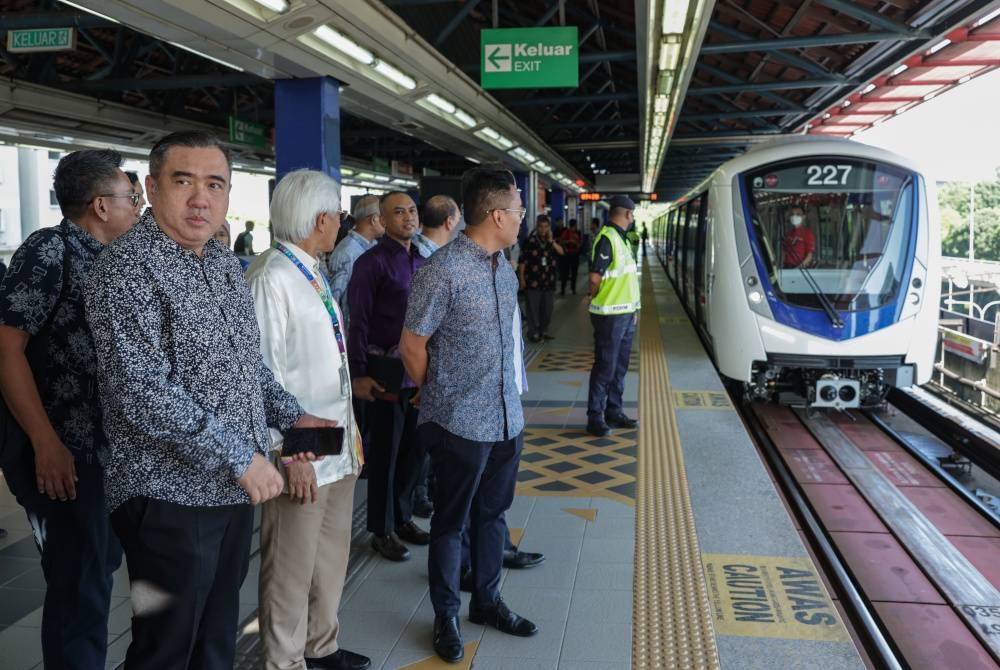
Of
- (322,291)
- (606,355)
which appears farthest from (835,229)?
(322,291)

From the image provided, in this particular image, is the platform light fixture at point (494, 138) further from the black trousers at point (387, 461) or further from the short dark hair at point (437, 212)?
the black trousers at point (387, 461)

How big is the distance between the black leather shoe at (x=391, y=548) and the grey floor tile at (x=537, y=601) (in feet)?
1.85

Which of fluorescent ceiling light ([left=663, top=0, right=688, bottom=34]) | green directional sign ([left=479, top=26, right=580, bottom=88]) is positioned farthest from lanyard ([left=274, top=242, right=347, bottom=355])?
green directional sign ([left=479, top=26, right=580, bottom=88])

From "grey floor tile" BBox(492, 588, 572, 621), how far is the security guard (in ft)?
9.21

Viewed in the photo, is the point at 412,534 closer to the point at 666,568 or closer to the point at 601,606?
the point at 601,606

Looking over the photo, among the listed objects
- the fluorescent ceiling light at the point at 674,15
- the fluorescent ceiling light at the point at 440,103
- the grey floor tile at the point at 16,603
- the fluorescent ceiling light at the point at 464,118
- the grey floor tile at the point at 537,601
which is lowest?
the grey floor tile at the point at 16,603

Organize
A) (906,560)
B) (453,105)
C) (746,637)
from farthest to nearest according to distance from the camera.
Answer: (453,105), (906,560), (746,637)

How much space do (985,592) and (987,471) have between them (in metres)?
2.93

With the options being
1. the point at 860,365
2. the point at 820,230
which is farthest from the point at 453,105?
the point at 860,365

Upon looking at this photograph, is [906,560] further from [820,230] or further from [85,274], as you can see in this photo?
[85,274]

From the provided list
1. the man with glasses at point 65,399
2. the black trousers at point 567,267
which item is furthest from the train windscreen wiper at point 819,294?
the black trousers at point 567,267

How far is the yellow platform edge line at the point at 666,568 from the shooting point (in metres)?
3.17

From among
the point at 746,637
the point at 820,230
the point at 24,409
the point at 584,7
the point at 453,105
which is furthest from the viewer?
the point at 584,7

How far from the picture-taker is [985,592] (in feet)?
15.2
